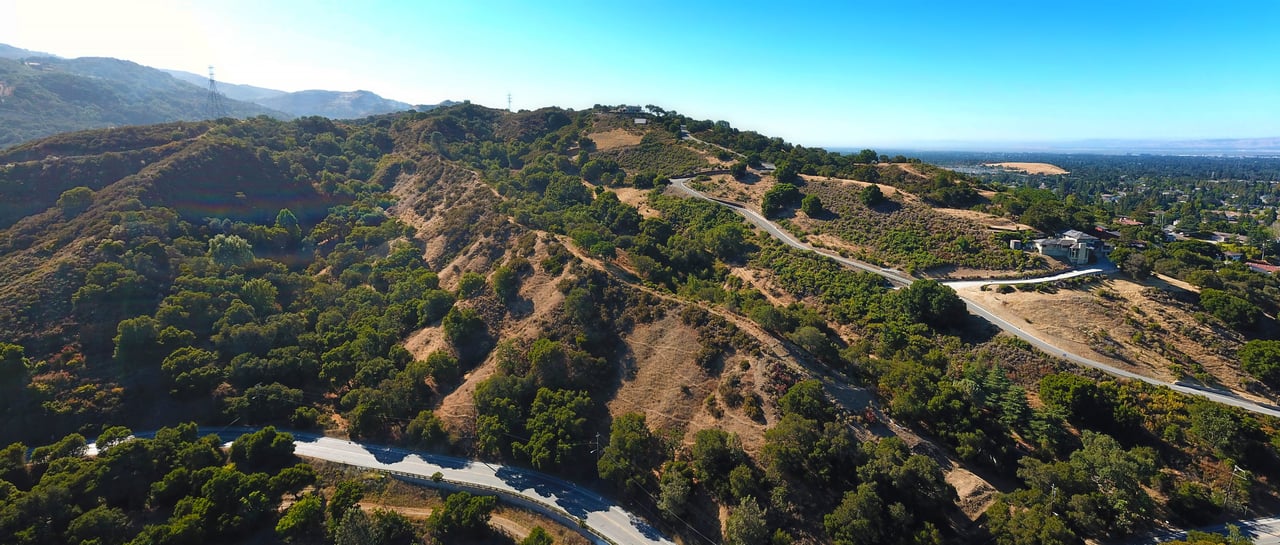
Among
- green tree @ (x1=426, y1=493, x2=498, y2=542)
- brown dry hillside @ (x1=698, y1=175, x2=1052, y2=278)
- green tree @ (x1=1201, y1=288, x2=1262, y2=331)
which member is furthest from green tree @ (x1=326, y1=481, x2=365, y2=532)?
green tree @ (x1=1201, y1=288, x2=1262, y2=331)

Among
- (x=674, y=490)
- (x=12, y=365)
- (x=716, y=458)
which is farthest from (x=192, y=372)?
(x=716, y=458)

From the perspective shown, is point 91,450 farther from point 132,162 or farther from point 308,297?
point 132,162

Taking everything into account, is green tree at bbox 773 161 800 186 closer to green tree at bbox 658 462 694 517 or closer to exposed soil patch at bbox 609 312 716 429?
exposed soil patch at bbox 609 312 716 429

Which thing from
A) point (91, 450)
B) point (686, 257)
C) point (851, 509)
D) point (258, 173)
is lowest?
point (91, 450)

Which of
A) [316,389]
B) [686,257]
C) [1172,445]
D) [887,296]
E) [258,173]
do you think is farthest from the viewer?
[258,173]

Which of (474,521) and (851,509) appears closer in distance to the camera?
(851,509)

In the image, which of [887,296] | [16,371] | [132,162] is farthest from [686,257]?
[132,162]
